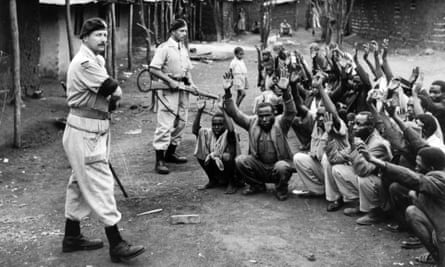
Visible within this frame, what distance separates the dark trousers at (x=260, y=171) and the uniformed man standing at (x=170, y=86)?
4.59 feet

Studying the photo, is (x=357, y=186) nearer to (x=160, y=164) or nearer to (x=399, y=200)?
(x=399, y=200)

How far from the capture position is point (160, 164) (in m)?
7.51

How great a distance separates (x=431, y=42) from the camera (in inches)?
813

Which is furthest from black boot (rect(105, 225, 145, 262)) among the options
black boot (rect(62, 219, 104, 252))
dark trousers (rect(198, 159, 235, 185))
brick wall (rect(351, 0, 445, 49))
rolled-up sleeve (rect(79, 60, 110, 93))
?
brick wall (rect(351, 0, 445, 49))

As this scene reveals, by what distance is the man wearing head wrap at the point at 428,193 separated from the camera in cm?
430

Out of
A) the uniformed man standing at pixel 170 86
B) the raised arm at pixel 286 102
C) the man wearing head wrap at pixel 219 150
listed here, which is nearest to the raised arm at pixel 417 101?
the raised arm at pixel 286 102

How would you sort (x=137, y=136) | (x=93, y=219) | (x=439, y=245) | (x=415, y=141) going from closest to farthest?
1. (x=439, y=245)
2. (x=415, y=141)
3. (x=93, y=219)
4. (x=137, y=136)

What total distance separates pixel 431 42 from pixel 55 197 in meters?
17.5

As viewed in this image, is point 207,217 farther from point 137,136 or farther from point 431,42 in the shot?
point 431,42

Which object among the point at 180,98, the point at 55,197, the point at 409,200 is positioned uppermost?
the point at 180,98

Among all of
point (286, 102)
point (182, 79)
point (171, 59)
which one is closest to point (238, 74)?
point (182, 79)

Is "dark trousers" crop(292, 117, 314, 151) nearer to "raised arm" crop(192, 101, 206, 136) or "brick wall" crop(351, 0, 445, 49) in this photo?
"raised arm" crop(192, 101, 206, 136)

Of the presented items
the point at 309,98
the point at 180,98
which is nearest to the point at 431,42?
the point at 309,98

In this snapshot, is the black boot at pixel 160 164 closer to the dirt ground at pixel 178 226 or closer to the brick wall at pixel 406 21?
the dirt ground at pixel 178 226
